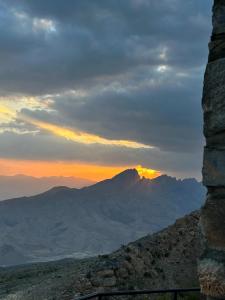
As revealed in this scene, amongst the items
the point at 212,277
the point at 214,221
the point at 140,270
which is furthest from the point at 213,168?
the point at 140,270

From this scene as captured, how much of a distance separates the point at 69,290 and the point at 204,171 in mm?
24416

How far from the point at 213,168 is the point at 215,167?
0.07ft

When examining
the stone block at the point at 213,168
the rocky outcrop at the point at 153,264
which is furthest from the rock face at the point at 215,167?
the rocky outcrop at the point at 153,264

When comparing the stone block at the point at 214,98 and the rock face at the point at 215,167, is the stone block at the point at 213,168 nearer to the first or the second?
the rock face at the point at 215,167

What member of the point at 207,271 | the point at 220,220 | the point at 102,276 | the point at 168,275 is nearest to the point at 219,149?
the point at 220,220

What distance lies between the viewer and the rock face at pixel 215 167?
13.6 feet

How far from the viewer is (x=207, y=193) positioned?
4.32 meters

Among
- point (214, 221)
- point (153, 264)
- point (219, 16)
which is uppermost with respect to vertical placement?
point (219, 16)

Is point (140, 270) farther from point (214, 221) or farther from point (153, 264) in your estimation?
point (214, 221)

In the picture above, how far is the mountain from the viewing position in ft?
89.9

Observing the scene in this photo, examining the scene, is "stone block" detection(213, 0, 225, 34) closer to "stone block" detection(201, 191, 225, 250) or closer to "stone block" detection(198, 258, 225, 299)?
"stone block" detection(201, 191, 225, 250)

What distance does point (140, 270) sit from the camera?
28.8 metres

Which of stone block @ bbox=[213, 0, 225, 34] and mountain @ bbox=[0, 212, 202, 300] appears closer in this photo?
stone block @ bbox=[213, 0, 225, 34]

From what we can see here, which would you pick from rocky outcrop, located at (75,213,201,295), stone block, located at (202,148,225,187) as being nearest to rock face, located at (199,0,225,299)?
stone block, located at (202,148,225,187)
